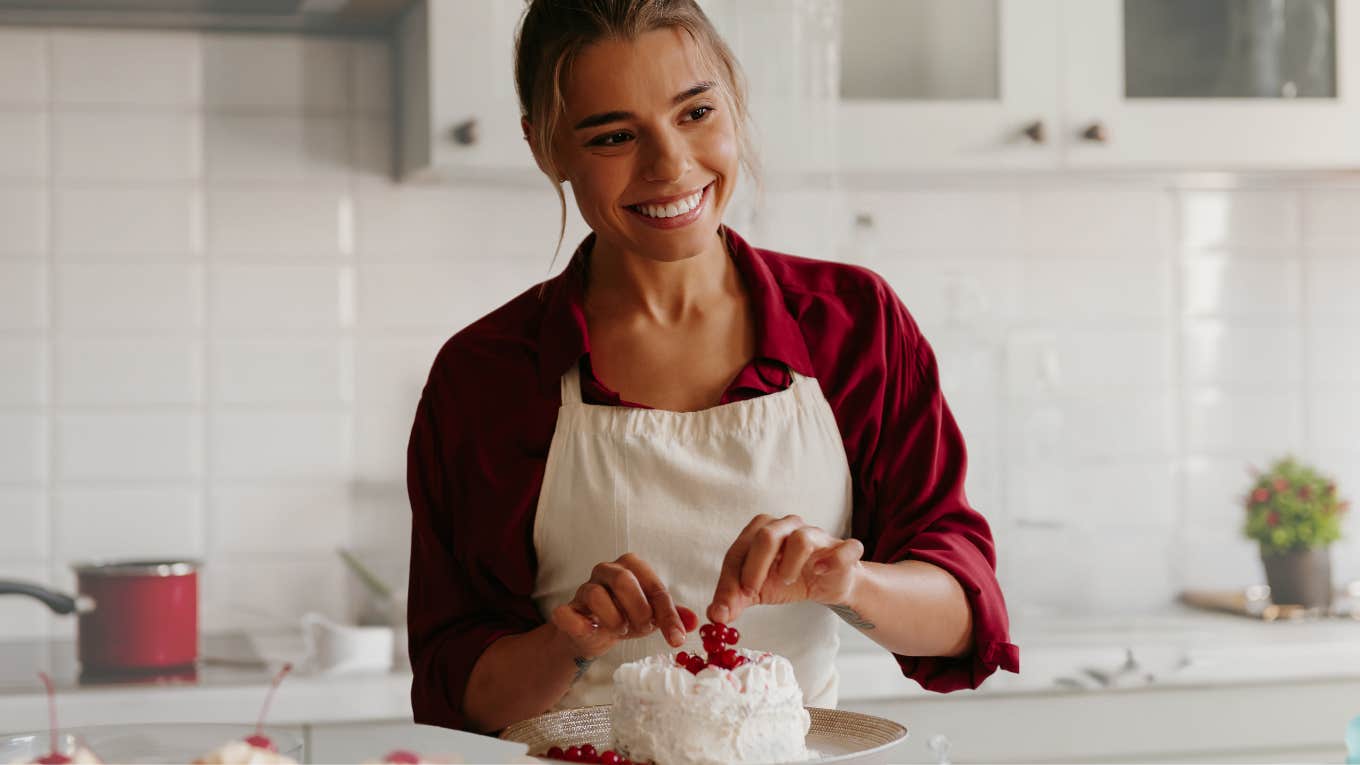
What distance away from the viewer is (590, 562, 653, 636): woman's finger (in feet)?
3.09

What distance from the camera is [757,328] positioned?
125 centimetres

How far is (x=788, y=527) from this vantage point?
37.3 inches

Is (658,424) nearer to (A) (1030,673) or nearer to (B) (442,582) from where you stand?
(B) (442,582)

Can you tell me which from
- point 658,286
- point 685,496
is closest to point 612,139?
point 658,286

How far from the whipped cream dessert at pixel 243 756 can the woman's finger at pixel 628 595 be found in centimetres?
25

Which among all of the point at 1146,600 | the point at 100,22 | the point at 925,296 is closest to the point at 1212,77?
the point at 925,296

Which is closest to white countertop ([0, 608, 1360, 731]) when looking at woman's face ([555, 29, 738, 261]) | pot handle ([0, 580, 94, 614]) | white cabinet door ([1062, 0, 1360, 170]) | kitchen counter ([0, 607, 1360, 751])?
kitchen counter ([0, 607, 1360, 751])

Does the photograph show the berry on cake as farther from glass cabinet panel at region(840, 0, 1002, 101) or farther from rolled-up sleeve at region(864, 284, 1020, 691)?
glass cabinet panel at region(840, 0, 1002, 101)

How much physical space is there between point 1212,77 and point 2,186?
→ 6.45ft

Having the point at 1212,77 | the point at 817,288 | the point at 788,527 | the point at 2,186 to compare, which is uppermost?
the point at 1212,77

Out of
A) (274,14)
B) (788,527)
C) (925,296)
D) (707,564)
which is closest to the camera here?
(788,527)

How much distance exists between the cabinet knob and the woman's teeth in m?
1.15

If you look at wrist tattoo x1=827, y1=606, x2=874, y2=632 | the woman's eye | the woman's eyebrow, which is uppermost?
the woman's eyebrow

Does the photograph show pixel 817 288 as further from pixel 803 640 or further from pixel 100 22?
pixel 100 22
